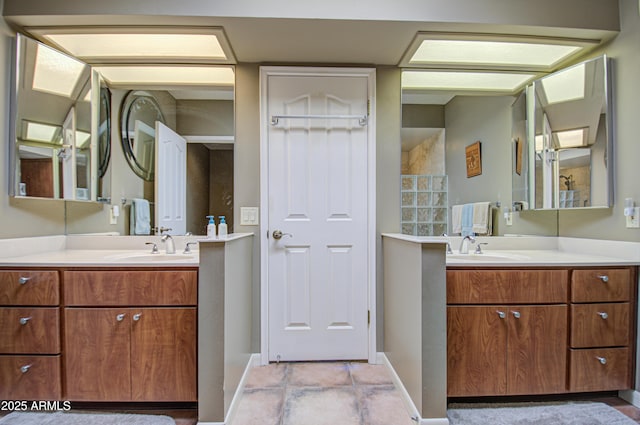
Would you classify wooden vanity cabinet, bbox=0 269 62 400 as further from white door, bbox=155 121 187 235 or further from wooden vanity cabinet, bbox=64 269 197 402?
white door, bbox=155 121 187 235

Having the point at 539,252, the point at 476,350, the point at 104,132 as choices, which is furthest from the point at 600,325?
the point at 104,132

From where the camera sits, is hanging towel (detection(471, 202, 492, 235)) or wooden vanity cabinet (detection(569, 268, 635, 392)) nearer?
wooden vanity cabinet (detection(569, 268, 635, 392))

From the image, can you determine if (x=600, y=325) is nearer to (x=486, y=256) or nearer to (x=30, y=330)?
(x=486, y=256)

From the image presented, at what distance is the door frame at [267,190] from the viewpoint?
6.80ft

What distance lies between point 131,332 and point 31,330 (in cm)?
50

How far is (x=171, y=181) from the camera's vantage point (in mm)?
2061

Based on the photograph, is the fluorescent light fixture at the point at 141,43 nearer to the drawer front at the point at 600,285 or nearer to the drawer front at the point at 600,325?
the drawer front at the point at 600,285

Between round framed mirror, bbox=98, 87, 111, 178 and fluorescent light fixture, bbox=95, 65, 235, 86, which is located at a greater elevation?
fluorescent light fixture, bbox=95, 65, 235, 86

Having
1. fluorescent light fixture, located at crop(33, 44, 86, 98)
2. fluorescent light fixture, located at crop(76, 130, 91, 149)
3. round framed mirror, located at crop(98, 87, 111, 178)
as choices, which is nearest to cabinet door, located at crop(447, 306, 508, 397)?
round framed mirror, located at crop(98, 87, 111, 178)

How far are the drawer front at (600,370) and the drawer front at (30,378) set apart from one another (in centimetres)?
269

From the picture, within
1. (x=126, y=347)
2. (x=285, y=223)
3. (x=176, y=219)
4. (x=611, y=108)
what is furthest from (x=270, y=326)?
(x=611, y=108)

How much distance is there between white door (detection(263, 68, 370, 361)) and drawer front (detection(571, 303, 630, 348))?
46.3 inches

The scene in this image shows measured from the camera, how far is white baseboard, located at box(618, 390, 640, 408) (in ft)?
5.17

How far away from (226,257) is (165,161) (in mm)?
1081
